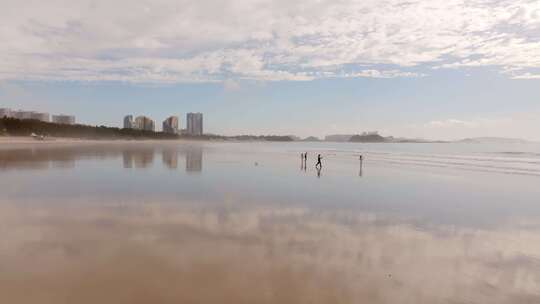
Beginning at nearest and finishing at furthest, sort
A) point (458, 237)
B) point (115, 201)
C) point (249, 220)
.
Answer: point (458, 237) < point (249, 220) < point (115, 201)

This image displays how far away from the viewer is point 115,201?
15000 mm

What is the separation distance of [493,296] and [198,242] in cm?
742

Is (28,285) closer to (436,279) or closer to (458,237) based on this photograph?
(436,279)

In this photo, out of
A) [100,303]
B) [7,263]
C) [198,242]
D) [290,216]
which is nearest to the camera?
[100,303]

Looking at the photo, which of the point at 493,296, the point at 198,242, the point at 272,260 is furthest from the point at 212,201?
the point at 493,296

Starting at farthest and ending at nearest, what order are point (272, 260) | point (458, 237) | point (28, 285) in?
point (458, 237)
point (272, 260)
point (28, 285)

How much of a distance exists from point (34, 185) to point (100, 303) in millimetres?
16349

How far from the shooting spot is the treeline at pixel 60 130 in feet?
363

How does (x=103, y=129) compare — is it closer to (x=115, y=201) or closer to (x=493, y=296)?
(x=115, y=201)

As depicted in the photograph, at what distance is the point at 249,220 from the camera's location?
40.6ft

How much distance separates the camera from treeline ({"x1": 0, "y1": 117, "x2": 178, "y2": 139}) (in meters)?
111

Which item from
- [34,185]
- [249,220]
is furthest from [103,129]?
[249,220]

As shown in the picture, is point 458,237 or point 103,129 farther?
point 103,129

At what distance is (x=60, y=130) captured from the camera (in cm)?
13512
